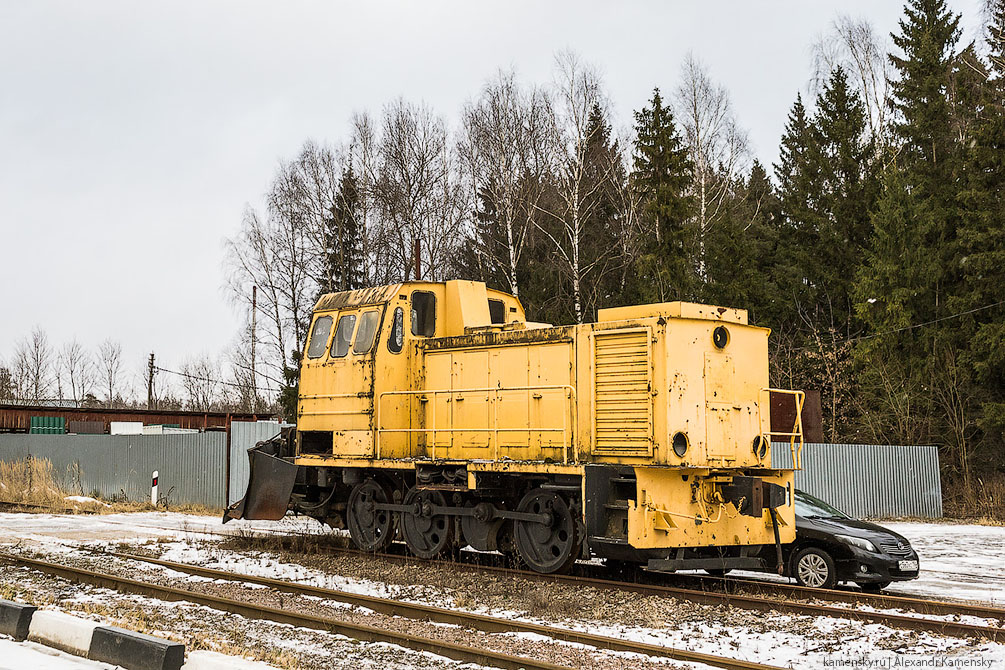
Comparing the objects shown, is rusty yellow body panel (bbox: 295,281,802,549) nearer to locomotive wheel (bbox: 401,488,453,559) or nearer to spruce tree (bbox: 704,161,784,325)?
locomotive wheel (bbox: 401,488,453,559)

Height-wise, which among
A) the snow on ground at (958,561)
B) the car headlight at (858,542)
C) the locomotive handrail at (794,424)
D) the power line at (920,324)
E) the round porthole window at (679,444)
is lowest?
the snow on ground at (958,561)

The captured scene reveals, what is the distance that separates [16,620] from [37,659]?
3.36 ft

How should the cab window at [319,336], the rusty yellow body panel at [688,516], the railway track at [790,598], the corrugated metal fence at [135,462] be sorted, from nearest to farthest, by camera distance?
the railway track at [790,598] → the rusty yellow body panel at [688,516] → the cab window at [319,336] → the corrugated metal fence at [135,462]

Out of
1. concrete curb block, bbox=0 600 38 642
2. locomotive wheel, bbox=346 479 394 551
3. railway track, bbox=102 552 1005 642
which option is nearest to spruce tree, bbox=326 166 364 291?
locomotive wheel, bbox=346 479 394 551

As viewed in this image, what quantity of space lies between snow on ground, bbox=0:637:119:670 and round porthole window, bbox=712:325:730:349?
23.7 ft

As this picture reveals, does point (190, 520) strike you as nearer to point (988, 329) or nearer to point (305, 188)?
point (305, 188)

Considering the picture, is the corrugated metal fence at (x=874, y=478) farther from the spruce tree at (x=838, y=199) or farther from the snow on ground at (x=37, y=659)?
the snow on ground at (x=37, y=659)

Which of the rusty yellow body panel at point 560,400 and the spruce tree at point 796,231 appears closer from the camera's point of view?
the rusty yellow body panel at point 560,400

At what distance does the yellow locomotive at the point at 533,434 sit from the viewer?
10.1 metres

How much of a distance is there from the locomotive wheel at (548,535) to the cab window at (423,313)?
3.24 m

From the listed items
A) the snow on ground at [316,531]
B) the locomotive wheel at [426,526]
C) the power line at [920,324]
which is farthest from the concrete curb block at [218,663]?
the power line at [920,324]

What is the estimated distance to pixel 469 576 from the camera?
1080 cm

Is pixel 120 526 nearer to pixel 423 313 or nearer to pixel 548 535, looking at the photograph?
pixel 423 313

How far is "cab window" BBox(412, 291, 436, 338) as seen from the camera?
12969mm
